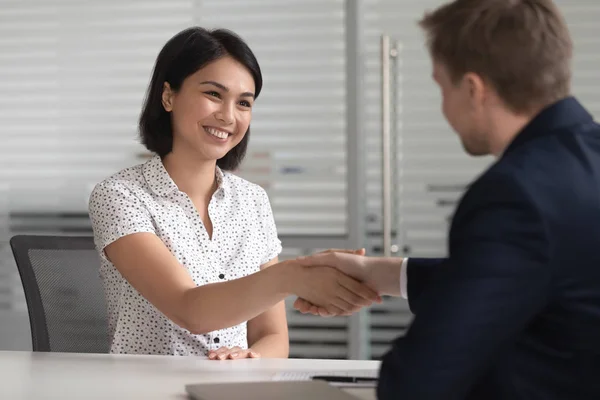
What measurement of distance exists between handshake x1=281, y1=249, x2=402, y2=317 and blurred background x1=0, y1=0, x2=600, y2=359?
2061 millimetres

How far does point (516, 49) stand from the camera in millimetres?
1216

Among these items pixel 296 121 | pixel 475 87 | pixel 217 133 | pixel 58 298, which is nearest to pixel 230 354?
pixel 58 298

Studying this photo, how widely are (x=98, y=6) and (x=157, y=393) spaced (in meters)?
3.20

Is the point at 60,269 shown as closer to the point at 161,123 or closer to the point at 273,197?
the point at 161,123

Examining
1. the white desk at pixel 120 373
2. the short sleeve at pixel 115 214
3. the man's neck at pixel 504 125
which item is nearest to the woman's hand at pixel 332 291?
the white desk at pixel 120 373

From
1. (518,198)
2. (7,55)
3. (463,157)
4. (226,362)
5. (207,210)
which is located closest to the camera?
(518,198)

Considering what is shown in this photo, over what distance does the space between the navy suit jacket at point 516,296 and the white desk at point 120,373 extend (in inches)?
14.9

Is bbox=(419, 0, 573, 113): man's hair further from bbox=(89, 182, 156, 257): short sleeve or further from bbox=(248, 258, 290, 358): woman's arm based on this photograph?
bbox=(248, 258, 290, 358): woman's arm

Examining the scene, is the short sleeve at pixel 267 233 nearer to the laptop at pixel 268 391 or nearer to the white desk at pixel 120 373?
the white desk at pixel 120 373

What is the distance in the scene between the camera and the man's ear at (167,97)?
7.97ft

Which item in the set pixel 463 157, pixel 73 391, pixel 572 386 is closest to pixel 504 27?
pixel 572 386

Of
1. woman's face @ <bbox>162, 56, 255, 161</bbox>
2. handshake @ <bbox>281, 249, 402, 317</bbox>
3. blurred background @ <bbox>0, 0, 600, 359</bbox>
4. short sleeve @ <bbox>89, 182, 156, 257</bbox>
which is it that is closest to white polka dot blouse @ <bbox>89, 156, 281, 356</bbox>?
short sleeve @ <bbox>89, 182, 156, 257</bbox>

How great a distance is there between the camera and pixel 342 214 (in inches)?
163

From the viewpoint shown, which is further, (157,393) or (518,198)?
(157,393)
